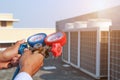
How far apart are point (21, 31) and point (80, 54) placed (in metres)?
12.8

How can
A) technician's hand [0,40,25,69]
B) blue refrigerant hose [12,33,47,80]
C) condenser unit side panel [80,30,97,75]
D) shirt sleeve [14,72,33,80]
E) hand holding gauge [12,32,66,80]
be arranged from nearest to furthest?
shirt sleeve [14,72,33,80] → hand holding gauge [12,32,66,80] → blue refrigerant hose [12,33,47,80] → technician's hand [0,40,25,69] → condenser unit side panel [80,30,97,75]

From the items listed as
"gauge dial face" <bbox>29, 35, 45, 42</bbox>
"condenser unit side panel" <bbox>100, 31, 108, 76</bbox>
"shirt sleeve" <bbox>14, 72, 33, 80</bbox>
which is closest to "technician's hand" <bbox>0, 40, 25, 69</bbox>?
"gauge dial face" <bbox>29, 35, 45, 42</bbox>

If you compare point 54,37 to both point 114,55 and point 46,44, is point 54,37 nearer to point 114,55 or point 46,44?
point 46,44

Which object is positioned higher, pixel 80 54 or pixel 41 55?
pixel 41 55

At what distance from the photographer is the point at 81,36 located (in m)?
14.7

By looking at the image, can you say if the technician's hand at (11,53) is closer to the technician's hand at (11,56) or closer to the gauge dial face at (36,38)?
the technician's hand at (11,56)

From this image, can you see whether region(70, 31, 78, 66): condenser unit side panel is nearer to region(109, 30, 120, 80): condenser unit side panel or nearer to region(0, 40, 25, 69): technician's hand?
region(109, 30, 120, 80): condenser unit side panel

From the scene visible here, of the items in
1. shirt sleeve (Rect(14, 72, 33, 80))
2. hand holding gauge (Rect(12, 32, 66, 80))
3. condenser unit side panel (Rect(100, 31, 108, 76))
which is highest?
hand holding gauge (Rect(12, 32, 66, 80))

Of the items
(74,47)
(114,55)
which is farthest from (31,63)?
(74,47)

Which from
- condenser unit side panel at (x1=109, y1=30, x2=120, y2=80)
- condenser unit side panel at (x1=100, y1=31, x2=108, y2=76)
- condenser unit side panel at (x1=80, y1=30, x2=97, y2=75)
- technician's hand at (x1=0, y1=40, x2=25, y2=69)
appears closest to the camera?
technician's hand at (x1=0, y1=40, x2=25, y2=69)

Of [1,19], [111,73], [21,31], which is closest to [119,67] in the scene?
[111,73]

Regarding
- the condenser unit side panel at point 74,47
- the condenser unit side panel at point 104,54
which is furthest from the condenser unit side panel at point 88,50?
the condenser unit side panel at point 74,47

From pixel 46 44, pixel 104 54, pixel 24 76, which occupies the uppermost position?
pixel 46 44

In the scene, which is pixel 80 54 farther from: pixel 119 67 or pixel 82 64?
pixel 119 67
